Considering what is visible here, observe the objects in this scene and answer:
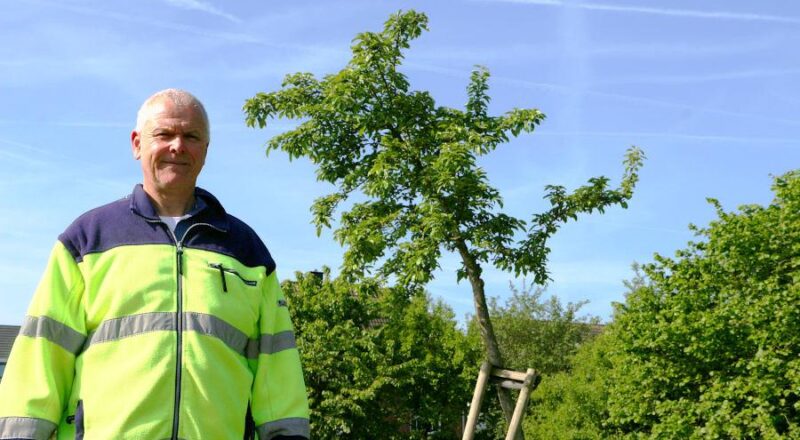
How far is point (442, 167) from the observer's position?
15180mm

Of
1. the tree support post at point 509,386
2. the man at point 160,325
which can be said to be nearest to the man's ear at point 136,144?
the man at point 160,325

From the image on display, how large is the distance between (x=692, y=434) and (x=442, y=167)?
14.7m

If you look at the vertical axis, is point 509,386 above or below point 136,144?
above

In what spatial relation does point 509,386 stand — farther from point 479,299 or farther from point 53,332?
point 53,332

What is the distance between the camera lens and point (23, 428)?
131 inches

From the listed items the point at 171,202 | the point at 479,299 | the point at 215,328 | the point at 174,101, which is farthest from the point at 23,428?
the point at 479,299

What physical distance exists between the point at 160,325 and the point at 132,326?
0.11 metres

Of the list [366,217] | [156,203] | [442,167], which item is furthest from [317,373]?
[156,203]

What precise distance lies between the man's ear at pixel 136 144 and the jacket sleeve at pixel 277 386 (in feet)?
2.68

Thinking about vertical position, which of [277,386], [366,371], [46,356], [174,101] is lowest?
[277,386]

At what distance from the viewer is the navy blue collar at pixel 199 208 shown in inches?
148

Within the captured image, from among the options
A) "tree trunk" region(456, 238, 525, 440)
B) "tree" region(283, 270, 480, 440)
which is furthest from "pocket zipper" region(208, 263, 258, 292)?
"tree" region(283, 270, 480, 440)

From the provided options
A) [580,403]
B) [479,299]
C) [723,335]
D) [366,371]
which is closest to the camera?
[479,299]

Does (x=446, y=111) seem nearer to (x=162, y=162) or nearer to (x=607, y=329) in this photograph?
(x=162, y=162)
